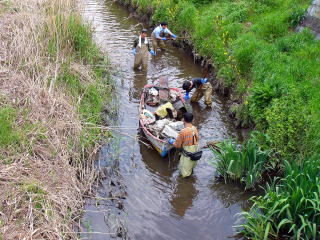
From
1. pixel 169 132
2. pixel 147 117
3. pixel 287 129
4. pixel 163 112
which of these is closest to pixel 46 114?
pixel 147 117

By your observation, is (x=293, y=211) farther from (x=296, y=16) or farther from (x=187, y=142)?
(x=296, y=16)

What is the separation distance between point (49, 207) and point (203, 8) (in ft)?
42.2

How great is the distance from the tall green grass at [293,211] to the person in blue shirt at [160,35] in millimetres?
9966

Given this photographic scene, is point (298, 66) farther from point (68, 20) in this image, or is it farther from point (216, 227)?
point (68, 20)

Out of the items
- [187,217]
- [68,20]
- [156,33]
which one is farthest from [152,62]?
[187,217]

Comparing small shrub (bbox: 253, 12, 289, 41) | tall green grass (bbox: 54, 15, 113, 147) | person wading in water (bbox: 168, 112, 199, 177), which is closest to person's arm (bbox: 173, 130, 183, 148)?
person wading in water (bbox: 168, 112, 199, 177)

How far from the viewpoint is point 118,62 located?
1463 centimetres

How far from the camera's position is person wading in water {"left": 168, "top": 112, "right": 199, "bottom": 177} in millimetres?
8125

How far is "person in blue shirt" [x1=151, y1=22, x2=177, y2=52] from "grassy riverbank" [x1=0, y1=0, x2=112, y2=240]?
4.17 m

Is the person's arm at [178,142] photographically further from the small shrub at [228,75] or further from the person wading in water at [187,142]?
the small shrub at [228,75]

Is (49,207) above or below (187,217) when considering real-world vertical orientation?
above

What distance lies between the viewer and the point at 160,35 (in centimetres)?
1568

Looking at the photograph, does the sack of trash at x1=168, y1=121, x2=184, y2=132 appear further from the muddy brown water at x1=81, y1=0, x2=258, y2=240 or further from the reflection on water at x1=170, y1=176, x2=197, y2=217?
the reflection on water at x1=170, y1=176, x2=197, y2=217

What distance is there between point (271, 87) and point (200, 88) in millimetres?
2828
